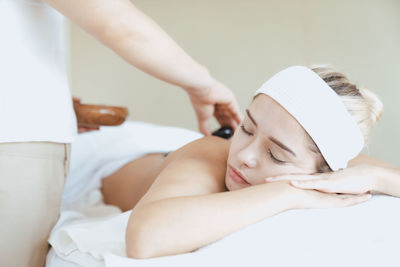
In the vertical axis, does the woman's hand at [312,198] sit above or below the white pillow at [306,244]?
above

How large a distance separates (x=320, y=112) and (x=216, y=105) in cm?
70

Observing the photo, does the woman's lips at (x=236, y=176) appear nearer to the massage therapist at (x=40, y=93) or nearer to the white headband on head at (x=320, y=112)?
the white headband on head at (x=320, y=112)

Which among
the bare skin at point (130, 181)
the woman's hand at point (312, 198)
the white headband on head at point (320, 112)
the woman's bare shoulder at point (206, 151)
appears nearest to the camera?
the woman's hand at point (312, 198)

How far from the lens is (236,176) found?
3.50 feet

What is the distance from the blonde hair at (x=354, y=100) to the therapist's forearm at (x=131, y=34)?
1.30 feet

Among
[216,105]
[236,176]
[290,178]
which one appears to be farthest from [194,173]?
[216,105]

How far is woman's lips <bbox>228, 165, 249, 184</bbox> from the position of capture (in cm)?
106

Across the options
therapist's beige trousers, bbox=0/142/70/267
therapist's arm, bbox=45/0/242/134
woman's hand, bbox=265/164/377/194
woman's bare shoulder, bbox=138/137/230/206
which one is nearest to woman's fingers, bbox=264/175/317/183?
woman's hand, bbox=265/164/377/194

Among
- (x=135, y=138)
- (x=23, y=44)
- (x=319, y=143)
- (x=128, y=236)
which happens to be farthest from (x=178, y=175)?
(x=135, y=138)

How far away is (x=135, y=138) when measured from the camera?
5.51 ft

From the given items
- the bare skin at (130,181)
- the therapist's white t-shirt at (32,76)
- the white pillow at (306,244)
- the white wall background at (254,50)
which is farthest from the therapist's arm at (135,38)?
the white wall background at (254,50)

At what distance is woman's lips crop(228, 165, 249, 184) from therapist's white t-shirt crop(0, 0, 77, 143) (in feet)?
1.54

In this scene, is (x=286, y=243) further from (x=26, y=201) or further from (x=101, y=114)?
(x=101, y=114)

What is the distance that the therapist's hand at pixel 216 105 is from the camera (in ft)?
4.94
